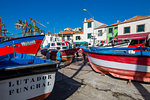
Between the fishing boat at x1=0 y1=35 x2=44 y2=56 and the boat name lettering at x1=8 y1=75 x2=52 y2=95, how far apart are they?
6331 millimetres

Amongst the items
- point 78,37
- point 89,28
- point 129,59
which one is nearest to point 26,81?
point 129,59

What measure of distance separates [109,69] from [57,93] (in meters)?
2.93

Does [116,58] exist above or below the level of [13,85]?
above

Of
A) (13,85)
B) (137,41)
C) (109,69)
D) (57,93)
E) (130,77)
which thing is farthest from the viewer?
(137,41)

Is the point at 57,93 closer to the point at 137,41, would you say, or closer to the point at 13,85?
the point at 13,85

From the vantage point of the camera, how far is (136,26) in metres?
17.8

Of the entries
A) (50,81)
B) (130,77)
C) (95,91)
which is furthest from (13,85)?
(130,77)

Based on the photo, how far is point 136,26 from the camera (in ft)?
58.5

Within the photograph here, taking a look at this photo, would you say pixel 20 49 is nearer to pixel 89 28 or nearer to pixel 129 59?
pixel 129 59

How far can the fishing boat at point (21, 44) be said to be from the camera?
7480 millimetres

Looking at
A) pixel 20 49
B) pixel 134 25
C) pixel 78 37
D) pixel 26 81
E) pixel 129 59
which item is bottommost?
pixel 26 81

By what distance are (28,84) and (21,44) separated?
256 inches

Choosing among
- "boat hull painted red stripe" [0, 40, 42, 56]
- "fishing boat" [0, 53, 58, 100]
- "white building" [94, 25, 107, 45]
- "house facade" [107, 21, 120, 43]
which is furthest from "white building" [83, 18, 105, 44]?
"fishing boat" [0, 53, 58, 100]

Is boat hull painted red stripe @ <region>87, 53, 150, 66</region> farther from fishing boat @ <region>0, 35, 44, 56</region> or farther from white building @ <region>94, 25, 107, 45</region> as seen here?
white building @ <region>94, 25, 107, 45</region>
